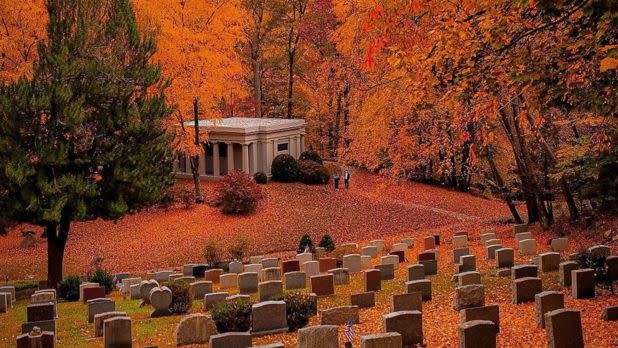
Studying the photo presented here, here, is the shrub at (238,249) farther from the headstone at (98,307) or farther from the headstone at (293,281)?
the headstone at (98,307)

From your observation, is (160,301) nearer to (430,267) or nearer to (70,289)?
(70,289)

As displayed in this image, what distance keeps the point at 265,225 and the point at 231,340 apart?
2259 centimetres

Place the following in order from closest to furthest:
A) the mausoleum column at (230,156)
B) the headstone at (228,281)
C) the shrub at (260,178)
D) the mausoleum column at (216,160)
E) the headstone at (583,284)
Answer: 1. the headstone at (583,284)
2. the headstone at (228,281)
3. the shrub at (260,178)
4. the mausoleum column at (230,156)
5. the mausoleum column at (216,160)

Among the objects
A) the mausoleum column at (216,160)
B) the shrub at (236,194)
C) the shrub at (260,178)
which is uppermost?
the mausoleum column at (216,160)

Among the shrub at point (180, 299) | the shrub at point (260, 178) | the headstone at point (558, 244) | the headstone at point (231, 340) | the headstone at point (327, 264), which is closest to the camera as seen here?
the headstone at point (231, 340)

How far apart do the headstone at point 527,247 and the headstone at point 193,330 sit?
505 inches

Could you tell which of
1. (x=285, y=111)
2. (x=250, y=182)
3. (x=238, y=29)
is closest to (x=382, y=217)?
(x=250, y=182)

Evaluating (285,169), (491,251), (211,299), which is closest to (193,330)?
(211,299)

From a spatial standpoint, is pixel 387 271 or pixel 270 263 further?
pixel 270 263

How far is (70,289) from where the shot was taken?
75.4 ft

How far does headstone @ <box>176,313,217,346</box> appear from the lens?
14992mm

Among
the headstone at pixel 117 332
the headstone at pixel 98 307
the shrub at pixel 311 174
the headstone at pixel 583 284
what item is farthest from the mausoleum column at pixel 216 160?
the headstone at pixel 117 332

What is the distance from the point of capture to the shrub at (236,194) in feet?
121

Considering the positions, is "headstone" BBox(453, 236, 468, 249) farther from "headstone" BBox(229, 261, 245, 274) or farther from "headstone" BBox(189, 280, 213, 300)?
"headstone" BBox(189, 280, 213, 300)
